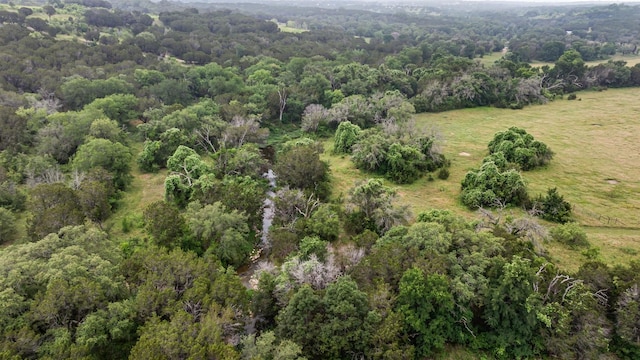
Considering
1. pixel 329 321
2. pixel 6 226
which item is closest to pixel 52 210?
pixel 6 226

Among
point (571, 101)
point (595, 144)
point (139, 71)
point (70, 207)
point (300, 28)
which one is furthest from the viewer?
point (300, 28)

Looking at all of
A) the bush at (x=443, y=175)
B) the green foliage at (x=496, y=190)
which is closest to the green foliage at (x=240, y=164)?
the bush at (x=443, y=175)

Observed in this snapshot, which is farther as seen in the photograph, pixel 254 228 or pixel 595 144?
pixel 595 144

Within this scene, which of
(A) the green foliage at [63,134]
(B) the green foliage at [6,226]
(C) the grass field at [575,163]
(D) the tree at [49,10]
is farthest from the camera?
(D) the tree at [49,10]

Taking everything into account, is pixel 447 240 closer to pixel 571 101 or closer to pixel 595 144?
→ pixel 595 144

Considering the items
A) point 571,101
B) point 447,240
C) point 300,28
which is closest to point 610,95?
point 571,101

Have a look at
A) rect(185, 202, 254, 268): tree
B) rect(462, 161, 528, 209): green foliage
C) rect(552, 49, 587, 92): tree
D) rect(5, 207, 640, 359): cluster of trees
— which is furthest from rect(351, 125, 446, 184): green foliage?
rect(552, 49, 587, 92): tree

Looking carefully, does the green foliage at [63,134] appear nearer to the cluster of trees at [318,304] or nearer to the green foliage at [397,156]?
the cluster of trees at [318,304]
